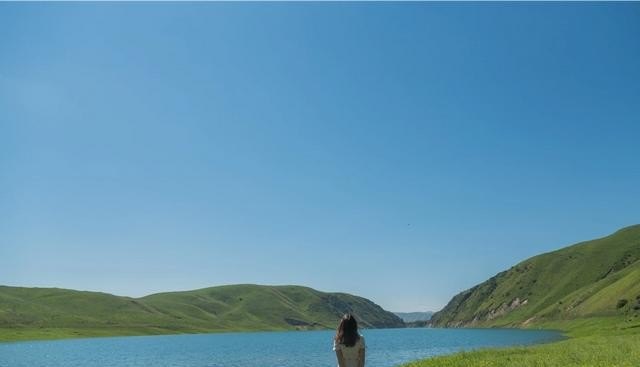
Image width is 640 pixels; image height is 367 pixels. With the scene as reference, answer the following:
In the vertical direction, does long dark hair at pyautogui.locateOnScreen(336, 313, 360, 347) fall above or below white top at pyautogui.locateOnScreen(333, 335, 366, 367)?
above

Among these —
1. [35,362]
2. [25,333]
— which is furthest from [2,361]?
[25,333]

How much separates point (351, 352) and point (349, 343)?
0.99 ft

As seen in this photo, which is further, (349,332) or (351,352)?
(351,352)

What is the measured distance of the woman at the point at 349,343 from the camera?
15.5 metres

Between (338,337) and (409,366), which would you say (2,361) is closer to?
(409,366)

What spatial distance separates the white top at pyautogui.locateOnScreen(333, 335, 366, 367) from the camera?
1555 cm

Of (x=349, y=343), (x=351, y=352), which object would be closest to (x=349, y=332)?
(x=349, y=343)

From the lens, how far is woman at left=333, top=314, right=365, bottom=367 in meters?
15.5

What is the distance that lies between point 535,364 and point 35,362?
81.1 meters

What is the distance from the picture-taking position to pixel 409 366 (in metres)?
48.0

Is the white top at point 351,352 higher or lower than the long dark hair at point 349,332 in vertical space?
lower

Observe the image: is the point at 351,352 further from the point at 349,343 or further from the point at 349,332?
the point at 349,332

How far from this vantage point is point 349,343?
50.8 feet

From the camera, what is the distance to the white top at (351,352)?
15.5 m
